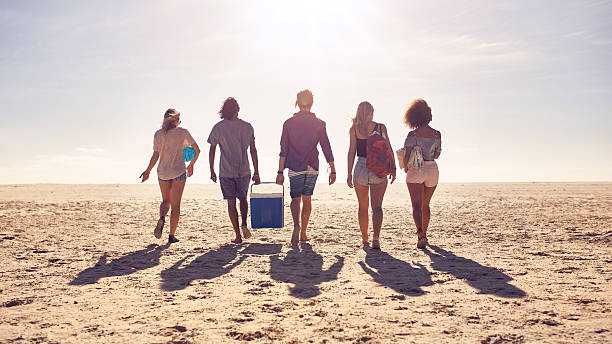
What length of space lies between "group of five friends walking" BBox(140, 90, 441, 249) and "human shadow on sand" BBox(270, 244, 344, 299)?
2.36ft

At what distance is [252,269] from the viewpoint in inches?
214

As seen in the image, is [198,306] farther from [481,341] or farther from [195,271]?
[481,341]

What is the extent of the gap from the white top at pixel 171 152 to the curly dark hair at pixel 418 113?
3418mm

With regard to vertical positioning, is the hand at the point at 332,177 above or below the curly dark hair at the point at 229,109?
below

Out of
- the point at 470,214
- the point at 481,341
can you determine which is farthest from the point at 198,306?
the point at 470,214

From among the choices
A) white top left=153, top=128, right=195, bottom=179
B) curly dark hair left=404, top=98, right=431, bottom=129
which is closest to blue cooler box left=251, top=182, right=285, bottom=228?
white top left=153, top=128, right=195, bottom=179

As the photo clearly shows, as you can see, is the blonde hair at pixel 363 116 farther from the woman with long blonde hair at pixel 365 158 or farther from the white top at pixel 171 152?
the white top at pixel 171 152

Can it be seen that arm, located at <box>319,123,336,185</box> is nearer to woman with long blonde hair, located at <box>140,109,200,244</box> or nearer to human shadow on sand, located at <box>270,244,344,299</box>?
human shadow on sand, located at <box>270,244,344,299</box>

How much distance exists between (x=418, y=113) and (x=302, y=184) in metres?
1.95

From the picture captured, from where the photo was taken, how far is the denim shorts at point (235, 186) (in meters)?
7.11

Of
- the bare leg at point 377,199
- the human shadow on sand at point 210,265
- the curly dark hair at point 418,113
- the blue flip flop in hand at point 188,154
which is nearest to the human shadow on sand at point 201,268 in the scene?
the human shadow on sand at point 210,265

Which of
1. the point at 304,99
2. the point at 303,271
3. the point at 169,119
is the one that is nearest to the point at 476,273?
the point at 303,271

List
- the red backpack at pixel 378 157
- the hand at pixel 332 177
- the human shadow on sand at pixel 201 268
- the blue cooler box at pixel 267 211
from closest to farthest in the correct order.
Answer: the human shadow on sand at pixel 201 268 < the red backpack at pixel 378 157 < the hand at pixel 332 177 < the blue cooler box at pixel 267 211

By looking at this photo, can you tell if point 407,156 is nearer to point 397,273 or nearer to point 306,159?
point 306,159
